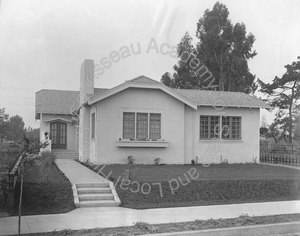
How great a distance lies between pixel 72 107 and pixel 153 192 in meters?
14.3

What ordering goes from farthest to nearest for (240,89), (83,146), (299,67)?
(240,89), (299,67), (83,146)

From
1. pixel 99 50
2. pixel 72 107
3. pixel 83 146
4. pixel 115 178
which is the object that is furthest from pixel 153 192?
pixel 72 107

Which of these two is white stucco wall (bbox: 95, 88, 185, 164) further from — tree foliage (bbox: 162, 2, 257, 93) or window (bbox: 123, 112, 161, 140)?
tree foliage (bbox: 162, 2, 257, 93)

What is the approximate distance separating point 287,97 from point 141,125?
37.0 feet

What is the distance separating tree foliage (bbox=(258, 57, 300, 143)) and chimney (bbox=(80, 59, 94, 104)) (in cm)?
1128

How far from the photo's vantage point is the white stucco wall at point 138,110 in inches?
614

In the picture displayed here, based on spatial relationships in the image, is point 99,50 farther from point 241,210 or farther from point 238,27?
point 238,27

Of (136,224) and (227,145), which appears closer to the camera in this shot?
(136,224)

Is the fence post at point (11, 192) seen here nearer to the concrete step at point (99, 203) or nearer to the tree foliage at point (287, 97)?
the concrete step at point (99, 203)

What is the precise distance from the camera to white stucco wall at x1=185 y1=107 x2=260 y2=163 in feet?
56.6

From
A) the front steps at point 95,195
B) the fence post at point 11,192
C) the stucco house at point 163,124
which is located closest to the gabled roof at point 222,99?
the stucco house at point 163,124

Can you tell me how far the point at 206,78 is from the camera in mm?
28125

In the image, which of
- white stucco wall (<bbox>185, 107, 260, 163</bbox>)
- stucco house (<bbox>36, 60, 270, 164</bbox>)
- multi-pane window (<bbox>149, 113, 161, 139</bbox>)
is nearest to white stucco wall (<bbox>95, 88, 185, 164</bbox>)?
stucco house (<bbox>36, 60, 270, 164</bbox>)

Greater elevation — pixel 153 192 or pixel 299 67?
pixel 299 67
